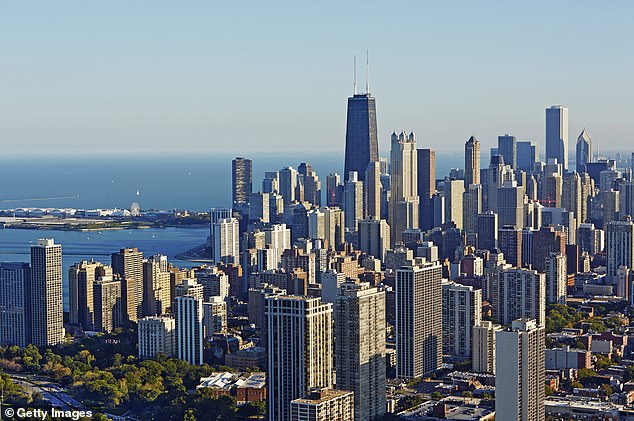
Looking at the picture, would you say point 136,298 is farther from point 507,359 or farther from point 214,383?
point 507,359

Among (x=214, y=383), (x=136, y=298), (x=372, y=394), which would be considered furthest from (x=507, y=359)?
(x=136, y=298)

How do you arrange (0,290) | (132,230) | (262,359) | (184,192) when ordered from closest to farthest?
(262,359) < (0,290) < (132,230) < (184,192)

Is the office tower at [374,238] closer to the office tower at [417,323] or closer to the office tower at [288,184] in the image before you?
the office tower at [288,184]

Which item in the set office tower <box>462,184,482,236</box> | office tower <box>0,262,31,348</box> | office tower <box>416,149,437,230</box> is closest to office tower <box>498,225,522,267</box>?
office tower <box>462,184,482,236</box>

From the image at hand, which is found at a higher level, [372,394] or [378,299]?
[378,299]

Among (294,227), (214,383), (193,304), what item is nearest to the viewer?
(214,383)

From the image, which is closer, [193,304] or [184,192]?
[193,304]

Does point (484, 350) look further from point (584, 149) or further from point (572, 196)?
point (584, 149)
